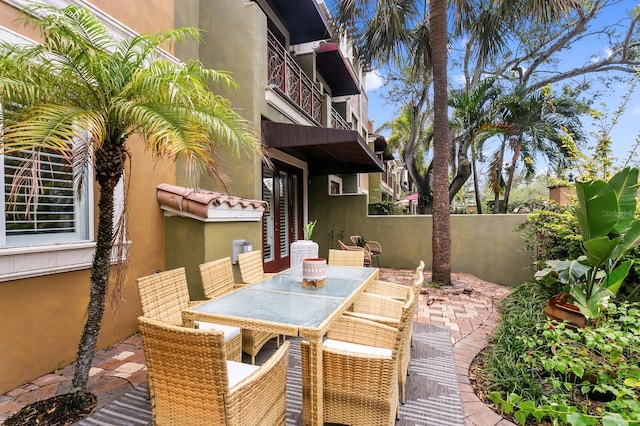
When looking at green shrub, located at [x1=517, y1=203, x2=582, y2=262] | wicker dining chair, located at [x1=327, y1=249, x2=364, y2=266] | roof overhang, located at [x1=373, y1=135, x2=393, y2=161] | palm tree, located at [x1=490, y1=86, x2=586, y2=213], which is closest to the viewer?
wicker dining chair, located at [x1=327, y1=249, x2=364, y2=266]

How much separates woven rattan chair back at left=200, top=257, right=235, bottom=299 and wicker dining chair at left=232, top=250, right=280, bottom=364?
31 cm

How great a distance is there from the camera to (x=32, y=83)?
238cm

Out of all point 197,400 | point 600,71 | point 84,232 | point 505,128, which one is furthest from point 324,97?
point 600,71

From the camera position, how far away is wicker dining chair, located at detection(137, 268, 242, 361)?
2754 mm

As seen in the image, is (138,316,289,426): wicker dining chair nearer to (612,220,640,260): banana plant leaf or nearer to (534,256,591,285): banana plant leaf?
(534,256,591,285): banana plant leaf

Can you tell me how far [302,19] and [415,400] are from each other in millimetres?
9210

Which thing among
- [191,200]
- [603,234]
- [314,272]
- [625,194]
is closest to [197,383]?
[314,272]

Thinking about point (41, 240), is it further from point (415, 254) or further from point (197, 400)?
point (415, 254)

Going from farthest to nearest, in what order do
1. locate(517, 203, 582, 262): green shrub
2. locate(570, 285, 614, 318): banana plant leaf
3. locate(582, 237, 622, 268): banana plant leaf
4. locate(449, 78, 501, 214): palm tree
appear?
locate(449, 78, 501, 214): palm tree < locate(517, 203, 582, 262): green shrub < locate(582, 237, 622, 268): banana plant leaf < locate(570, 285, 614, 318): banana plant leaf

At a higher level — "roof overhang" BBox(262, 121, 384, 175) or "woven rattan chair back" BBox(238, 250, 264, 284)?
"roof overhang" BBox(262, 121, 384, 175)

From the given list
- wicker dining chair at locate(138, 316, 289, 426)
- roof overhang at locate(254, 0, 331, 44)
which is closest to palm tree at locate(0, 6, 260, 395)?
wicker dining chair at locate(138, 316, 289, 426)

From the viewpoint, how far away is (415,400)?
293 centimetres

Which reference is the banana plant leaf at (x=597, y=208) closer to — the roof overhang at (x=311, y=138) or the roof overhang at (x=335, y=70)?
the roof overhang at (x=311, y=138)

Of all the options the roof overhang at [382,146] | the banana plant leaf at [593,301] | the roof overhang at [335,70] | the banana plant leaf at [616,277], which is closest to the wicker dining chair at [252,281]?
the banana plant leaf at [593,301]
